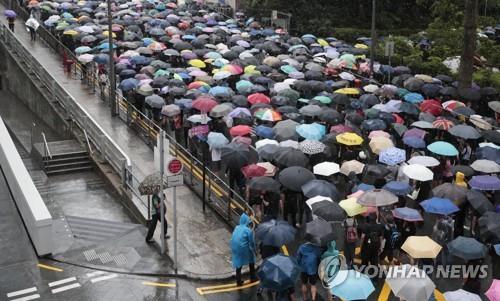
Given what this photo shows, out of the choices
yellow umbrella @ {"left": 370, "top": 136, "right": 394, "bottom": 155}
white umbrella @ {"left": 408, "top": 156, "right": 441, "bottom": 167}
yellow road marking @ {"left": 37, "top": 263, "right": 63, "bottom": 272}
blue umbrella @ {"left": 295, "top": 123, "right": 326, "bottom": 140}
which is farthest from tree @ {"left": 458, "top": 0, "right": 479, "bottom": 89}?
yellow road marking @ {"left": 37, "top": 263, "right": 63, "bottom": 272}

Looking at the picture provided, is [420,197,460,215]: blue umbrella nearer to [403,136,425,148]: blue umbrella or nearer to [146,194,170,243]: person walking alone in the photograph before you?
[403,136,425,148]: blue umbrella

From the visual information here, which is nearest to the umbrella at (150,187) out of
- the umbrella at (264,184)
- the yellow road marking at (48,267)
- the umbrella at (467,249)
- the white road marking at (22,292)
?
the umbrella at (264,184)

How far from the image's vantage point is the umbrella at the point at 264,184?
45.0 feet

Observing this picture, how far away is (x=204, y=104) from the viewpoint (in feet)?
63.1

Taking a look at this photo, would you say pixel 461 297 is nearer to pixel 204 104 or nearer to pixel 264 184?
pixel 264 184

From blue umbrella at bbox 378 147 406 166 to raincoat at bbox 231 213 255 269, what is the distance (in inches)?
203

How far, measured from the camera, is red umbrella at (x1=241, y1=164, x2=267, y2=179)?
14.8 meters

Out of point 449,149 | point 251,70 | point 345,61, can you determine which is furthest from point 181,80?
A: point 449,149

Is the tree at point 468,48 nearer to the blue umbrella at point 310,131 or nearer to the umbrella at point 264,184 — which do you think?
the blue umbrella at point 310,131

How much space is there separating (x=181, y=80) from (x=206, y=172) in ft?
22.3

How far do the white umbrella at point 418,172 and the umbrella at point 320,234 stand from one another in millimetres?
4011

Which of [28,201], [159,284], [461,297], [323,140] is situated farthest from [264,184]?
[461,297]

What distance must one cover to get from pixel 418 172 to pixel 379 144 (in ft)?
7.66

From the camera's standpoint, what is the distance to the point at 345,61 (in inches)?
1091
